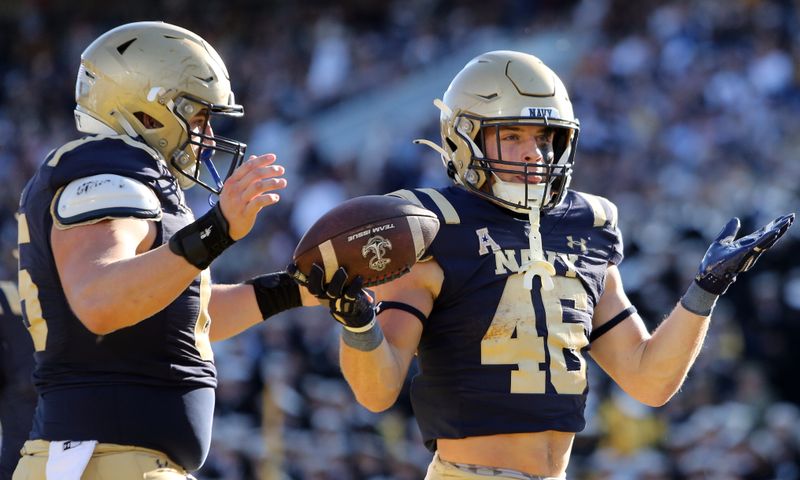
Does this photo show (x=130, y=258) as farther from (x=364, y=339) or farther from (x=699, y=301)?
(x=699, y=301)

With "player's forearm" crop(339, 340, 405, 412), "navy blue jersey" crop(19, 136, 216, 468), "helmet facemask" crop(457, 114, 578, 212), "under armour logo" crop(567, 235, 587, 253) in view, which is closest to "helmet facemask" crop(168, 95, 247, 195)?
"navy blue jersey" crop(19, 136, 216, 468)

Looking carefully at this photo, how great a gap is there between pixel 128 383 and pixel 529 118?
1.43 metres

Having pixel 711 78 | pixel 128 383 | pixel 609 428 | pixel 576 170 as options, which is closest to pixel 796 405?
pixel 609 428

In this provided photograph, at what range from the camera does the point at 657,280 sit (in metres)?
9.50

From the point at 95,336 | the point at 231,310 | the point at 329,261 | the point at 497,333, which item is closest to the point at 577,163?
the point at 231,310

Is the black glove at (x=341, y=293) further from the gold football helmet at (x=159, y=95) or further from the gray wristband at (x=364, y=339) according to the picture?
the gold football helmet at (x=159, y=95)

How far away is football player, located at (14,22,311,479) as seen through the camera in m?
3.17

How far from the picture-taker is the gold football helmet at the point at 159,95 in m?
3.70

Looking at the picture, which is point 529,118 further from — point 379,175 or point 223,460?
point 379,175

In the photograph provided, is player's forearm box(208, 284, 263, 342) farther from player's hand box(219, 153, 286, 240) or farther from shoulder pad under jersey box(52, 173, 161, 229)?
player's hand box(219, 153, 286, 240)

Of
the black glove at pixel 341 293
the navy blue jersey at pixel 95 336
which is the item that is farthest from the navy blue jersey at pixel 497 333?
the navy blue jersey at pixel 95 336

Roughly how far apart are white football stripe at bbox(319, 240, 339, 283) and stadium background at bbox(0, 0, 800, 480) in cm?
591

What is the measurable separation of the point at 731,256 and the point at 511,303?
0.65 m

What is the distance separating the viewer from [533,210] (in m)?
3.91
